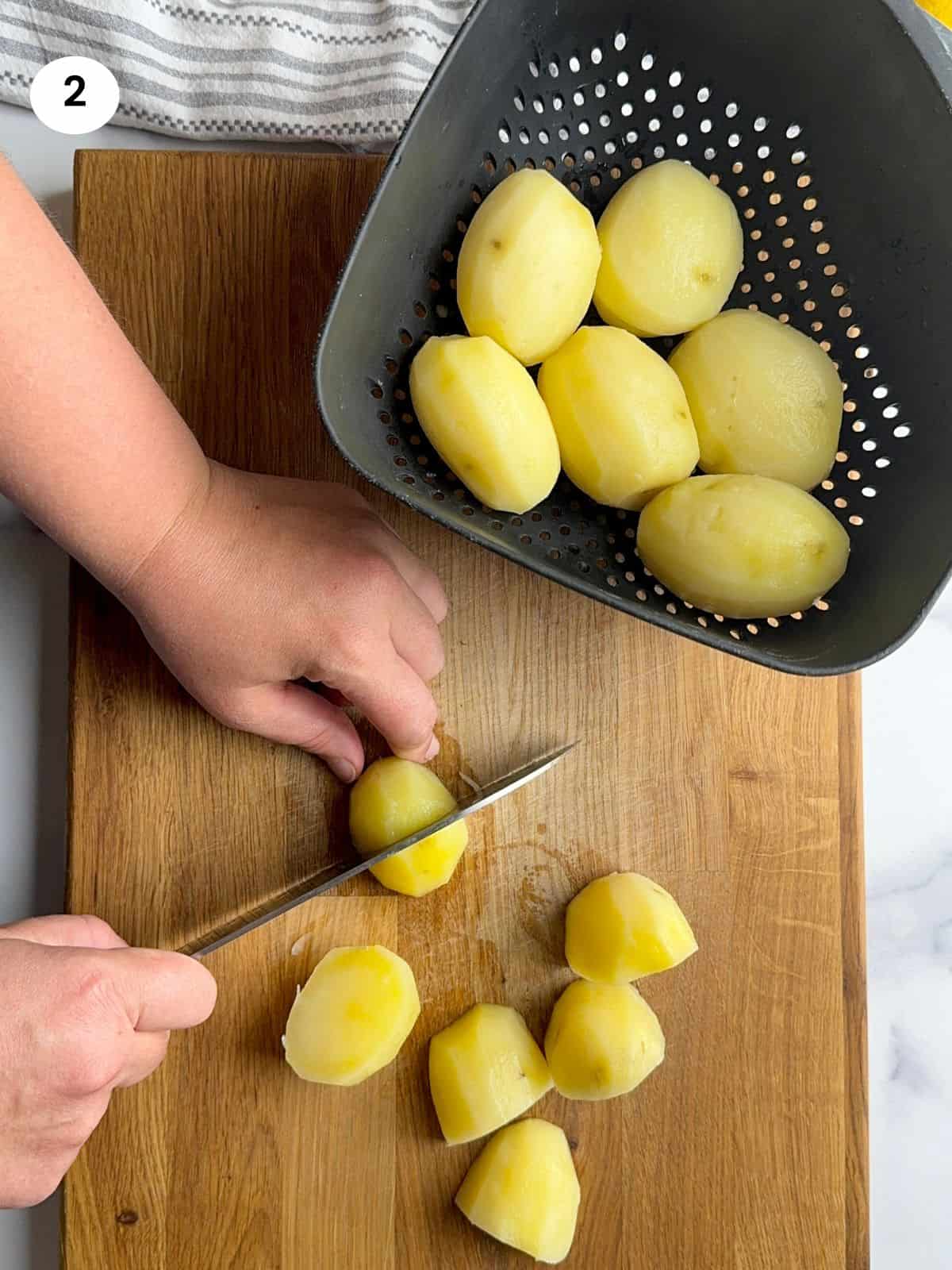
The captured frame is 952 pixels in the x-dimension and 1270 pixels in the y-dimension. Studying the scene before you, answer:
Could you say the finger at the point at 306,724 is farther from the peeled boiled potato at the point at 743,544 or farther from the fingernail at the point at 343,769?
the peeled boiled potato at the point at 743,544

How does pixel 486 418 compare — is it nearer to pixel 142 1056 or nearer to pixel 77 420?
pixel 77 420

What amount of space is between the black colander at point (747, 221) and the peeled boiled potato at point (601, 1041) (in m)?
0.30

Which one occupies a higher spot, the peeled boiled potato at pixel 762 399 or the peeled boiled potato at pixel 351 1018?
the peeled boiled potato at pixel 762 399

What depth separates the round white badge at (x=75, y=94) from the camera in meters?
0.91

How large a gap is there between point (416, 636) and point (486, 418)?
205 millimetres

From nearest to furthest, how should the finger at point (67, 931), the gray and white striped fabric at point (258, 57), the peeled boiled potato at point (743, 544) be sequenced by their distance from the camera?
the peeled boiled potato at point (743, 544) → the finger at point (67, 931) → the gray and white striped fabric at point (258, 57)

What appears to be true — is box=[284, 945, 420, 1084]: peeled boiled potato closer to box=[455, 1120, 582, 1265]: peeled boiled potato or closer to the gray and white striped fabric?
box=[455, 1120, 582, 1265]: peeled boiled potato

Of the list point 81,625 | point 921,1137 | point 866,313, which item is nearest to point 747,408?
point 866,313

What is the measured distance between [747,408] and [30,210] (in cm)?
43

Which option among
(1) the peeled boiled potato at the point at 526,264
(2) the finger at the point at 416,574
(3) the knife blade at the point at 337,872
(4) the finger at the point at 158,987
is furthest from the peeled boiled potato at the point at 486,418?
(4) the finger at the point at 158,987

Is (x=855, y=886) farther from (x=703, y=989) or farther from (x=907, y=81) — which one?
(x=907, y=81)

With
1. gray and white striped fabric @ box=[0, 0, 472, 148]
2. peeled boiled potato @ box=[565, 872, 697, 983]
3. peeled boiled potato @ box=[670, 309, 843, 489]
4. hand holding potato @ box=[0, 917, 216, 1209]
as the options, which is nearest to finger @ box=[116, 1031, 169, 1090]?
hand holding potato @ box=[0, 917, 216, 1209]

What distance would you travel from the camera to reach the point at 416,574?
0.83 meters

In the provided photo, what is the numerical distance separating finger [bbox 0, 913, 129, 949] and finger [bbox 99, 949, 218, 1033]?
0.17 ft
